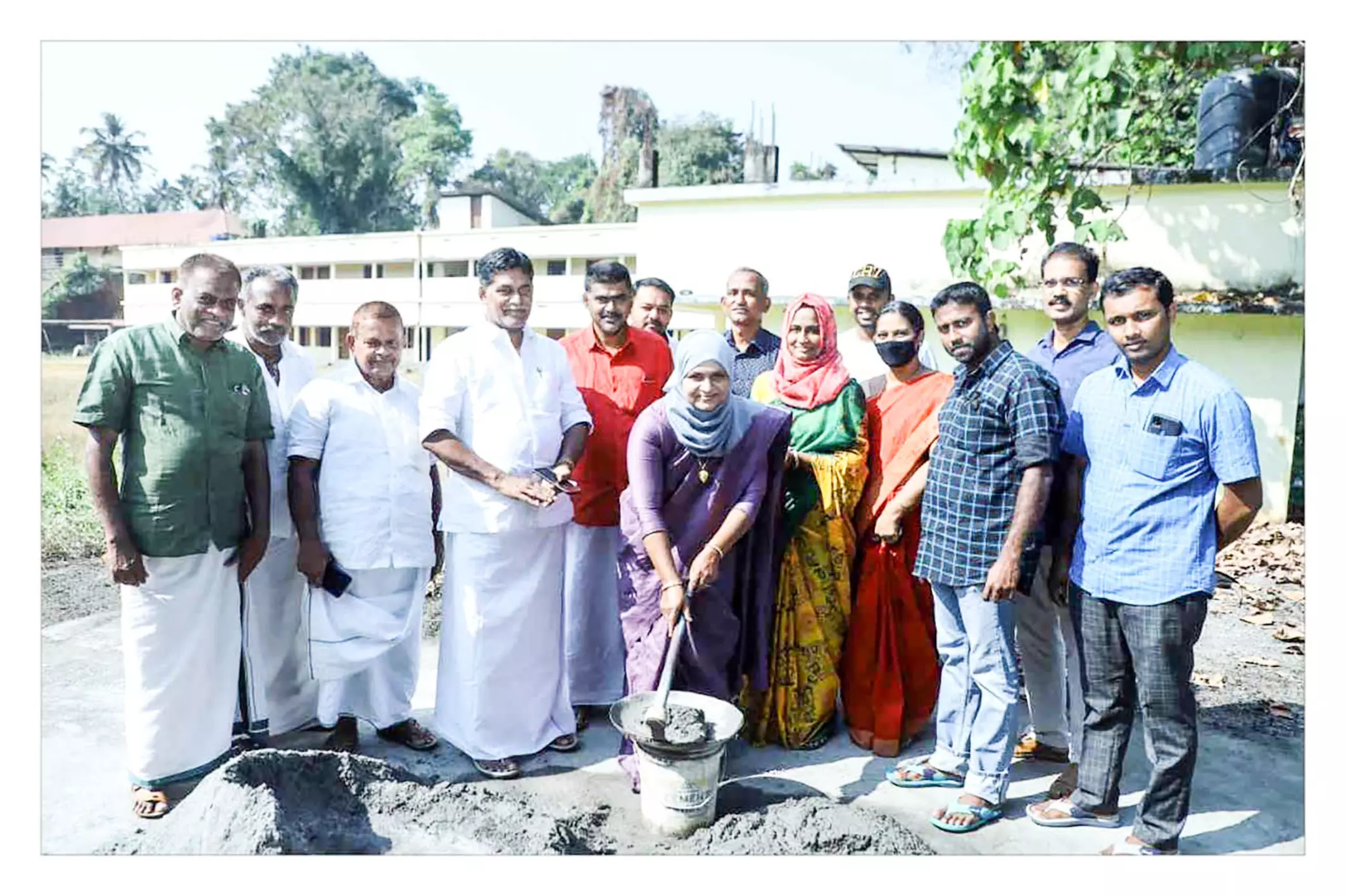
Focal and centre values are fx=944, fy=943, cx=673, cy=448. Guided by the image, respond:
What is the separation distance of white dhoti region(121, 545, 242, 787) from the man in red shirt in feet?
4.84

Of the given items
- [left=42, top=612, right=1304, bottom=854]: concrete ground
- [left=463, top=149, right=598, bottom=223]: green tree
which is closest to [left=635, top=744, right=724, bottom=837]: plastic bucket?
[left=42, top=612, right=1304, bottom=854]: concrete ground

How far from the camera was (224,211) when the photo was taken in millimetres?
33125

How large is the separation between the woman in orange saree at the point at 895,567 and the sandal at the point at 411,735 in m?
1.84

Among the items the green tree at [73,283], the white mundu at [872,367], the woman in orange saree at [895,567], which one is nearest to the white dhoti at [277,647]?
the green tree at [73,283]

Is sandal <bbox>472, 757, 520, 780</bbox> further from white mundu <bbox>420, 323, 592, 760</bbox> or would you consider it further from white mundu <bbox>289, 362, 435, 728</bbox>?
white mundu <bbox>289, 362, 435, 728</bbox>

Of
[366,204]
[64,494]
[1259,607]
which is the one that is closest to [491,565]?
[1259,607]

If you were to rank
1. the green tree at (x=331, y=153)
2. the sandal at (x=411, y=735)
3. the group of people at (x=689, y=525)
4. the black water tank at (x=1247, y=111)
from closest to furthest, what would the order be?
the group of people at (x=689, y=525) → the sandal at (x=411, y=735) → the black water tank at (x=1247, y=111) → the green tree at (x=331, y=153)

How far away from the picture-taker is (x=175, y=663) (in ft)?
11.6

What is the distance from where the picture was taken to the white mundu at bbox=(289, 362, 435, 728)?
12.6 feet

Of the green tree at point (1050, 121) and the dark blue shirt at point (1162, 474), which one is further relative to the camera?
the green tree at point (1050, 121)

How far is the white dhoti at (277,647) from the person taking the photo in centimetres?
396

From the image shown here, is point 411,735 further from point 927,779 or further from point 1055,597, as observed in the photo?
point 1055,597

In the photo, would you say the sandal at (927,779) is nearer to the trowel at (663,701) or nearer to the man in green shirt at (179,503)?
the trowel at (663,701)

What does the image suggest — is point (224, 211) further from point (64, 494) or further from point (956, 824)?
point (956, 824)
